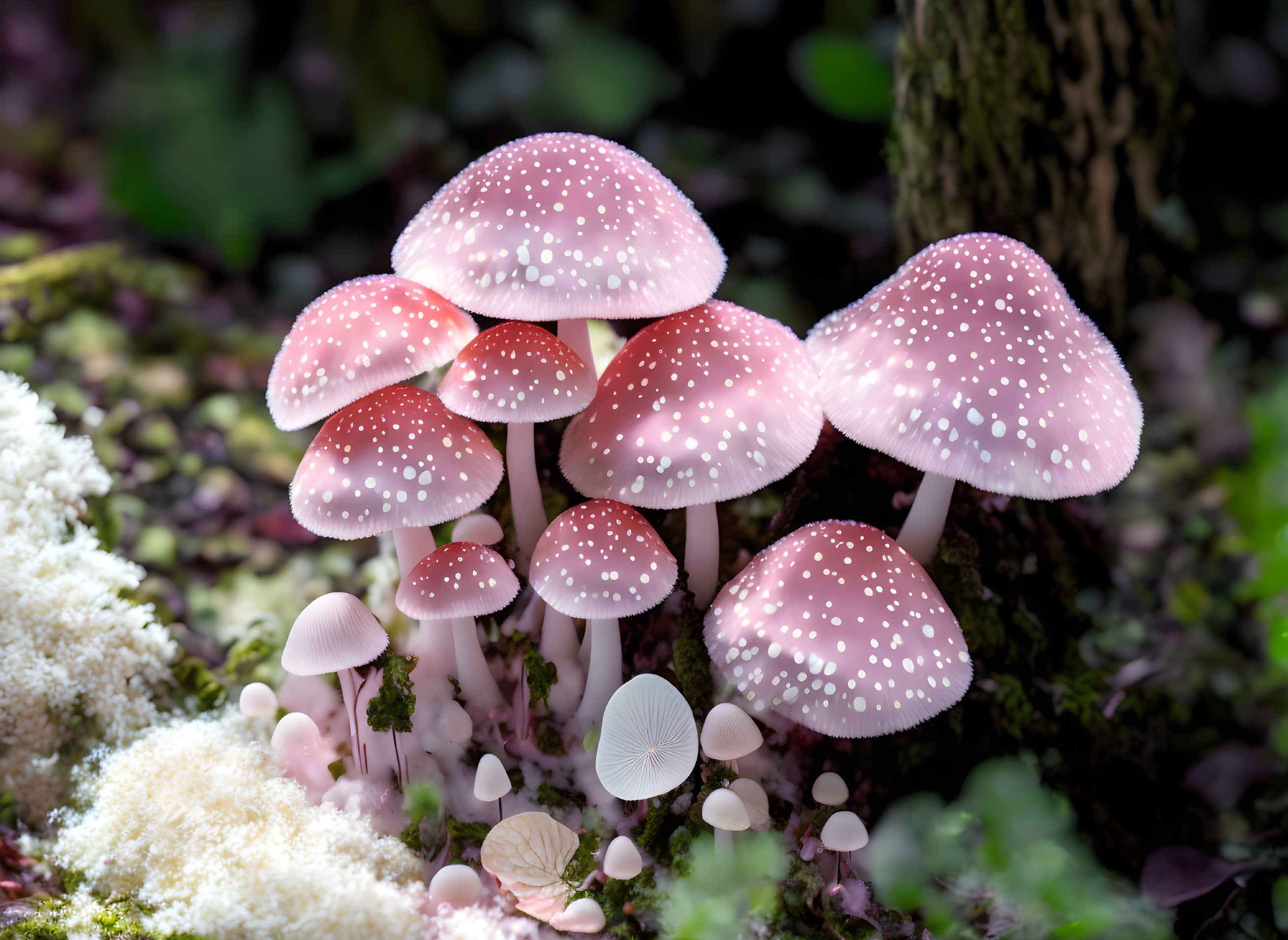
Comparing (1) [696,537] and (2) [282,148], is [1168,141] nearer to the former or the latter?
(1) [696,537]

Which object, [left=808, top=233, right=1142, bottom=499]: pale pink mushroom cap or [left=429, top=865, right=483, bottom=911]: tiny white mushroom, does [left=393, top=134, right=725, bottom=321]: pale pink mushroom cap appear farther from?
[left=429, top=865, right=483, bottom=911]: tiny white mushroom

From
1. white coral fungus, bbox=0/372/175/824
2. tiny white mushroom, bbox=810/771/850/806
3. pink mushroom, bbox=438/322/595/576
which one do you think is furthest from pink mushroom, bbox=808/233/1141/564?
white coral fungus, bbox=0/372/175/824

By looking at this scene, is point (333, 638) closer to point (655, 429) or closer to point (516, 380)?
point (516, 380)

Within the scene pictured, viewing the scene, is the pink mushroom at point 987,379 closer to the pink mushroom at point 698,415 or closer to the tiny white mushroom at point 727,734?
the pink mushroom at point 698,415

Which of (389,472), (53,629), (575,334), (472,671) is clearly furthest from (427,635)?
(53,629)

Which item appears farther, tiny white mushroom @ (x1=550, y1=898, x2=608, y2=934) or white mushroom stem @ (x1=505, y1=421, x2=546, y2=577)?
white mushroom stem @ (x1=505, y1=421, x2=546, y2=577)
